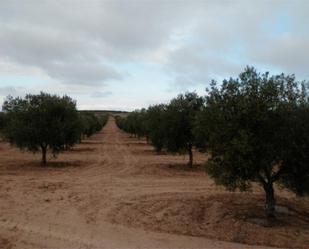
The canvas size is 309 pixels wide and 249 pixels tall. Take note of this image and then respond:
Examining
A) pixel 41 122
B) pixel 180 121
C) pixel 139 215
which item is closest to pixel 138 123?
pixel 41 122

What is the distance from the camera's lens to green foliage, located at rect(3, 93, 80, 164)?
30.5m

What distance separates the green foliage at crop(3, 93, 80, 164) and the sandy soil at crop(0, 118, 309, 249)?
281 inches

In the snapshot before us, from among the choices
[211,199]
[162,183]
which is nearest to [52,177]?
[162,183]

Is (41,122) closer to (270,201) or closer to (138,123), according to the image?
(270,201)

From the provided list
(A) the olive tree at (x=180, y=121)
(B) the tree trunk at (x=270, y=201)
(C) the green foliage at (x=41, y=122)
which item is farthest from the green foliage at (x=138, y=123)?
(B) the tree trunk at (x=270, y=201)

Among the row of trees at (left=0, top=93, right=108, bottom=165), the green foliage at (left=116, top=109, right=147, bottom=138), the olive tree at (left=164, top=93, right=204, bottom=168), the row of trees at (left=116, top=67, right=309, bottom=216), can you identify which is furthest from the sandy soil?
the green foliage at (left=116, top=109, right=147, bottom=138)

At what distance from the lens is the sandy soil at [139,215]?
479 inches

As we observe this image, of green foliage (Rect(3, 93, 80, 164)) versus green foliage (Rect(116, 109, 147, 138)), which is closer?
green foliage (Rect(3, 93, 80, 164))

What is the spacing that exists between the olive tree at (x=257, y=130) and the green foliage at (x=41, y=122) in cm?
1834

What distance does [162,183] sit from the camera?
73.5 feet

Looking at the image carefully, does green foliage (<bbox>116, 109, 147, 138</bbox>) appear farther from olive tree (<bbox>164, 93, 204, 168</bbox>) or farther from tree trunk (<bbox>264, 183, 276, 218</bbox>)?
tree trunk (<bbox>264, 183, 276, 218</bbox>)

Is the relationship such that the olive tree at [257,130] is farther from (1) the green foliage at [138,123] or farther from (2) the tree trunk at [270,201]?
(1) the green foliage at [138,123]

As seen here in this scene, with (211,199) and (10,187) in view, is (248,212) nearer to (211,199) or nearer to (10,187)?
(211,199)

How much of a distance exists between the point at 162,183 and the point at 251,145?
964 cm
